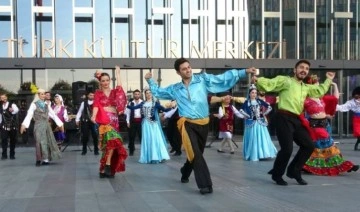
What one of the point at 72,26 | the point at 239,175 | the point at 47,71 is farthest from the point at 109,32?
the point at 239,175

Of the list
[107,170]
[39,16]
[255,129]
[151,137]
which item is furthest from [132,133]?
[39,16]

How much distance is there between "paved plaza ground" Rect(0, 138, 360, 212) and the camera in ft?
20.8

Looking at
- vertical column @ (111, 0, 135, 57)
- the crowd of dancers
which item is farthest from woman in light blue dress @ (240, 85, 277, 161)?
vertical column @ (111, 0, 135, 57)

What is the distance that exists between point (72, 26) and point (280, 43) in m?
8.02

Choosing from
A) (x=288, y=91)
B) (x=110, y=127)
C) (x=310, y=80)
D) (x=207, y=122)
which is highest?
(x=310, y=80)

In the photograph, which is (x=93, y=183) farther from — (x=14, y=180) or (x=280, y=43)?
(x=280, y=43)

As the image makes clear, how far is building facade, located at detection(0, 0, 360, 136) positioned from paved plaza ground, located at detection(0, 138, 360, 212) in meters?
Answer: 7.92

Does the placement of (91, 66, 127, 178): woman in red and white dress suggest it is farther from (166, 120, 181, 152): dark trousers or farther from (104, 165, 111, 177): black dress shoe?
(166, 120, 181, 152): dark trousers

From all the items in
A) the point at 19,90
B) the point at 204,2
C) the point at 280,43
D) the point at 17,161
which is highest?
the point at 204,2

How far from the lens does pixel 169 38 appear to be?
63.3 ft

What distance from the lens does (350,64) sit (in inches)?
794

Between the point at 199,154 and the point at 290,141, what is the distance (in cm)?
154

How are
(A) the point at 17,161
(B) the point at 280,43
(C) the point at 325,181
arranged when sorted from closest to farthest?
(C) the point at 325,181 → (A) the point at 17,161 → (B) the point at 280,43

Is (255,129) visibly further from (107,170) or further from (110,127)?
(107,170)
